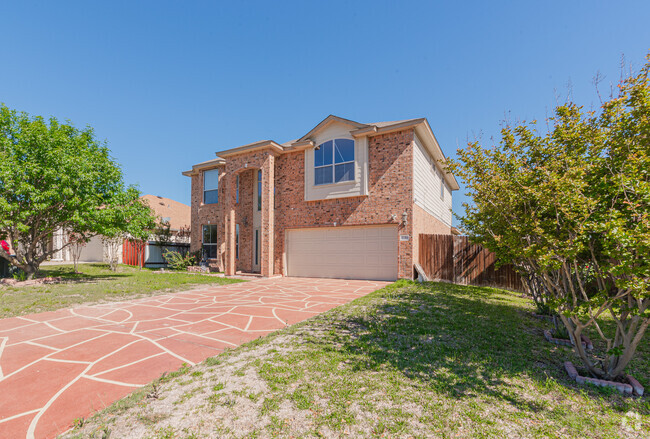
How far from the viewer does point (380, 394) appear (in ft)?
9.27

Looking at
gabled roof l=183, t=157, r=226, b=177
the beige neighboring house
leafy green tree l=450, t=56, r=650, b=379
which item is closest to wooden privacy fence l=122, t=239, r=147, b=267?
the beige neighboring house

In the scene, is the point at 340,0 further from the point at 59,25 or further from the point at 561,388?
the point at 561,388

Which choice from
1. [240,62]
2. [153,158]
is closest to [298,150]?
[240,62]

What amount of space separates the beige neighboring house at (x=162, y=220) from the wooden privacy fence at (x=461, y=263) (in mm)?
16535

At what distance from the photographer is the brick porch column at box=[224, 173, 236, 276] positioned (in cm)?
1492

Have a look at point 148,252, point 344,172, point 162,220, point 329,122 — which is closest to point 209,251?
point 148,252

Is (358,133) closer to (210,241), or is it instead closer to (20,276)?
(210,241)

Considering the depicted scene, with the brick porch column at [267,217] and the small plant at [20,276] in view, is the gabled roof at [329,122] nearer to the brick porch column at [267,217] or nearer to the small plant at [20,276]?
the brick porch column at [267,217]

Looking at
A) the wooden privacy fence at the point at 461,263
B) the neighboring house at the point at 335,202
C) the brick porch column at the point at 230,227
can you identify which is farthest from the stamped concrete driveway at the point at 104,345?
the brick porch column at the point at 230,227

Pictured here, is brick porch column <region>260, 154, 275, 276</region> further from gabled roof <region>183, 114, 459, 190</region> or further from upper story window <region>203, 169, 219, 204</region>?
upper story window <region>203, 169, 219, 204</region>

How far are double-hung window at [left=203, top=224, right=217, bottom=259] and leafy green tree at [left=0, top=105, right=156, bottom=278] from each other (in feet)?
23.6

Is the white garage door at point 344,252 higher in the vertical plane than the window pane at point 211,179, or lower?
lower

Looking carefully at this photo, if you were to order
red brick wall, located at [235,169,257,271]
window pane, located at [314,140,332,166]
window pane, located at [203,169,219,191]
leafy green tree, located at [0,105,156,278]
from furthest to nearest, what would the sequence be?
window pane, located at [203,169,219,191], red brick wall, located at [235,169,257,271], window pane, located at [314,140,332,166], leafy green tree, located at [0,105,156,278]

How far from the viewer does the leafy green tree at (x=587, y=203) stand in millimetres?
2846
